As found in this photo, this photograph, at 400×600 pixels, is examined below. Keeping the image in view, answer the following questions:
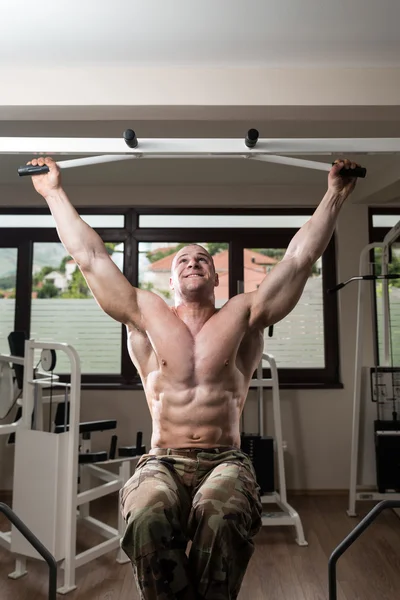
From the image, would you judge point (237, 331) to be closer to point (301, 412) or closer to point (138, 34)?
point (138, 34)

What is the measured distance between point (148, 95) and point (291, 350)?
2356 mm

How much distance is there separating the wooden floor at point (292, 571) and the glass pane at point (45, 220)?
7.08ft

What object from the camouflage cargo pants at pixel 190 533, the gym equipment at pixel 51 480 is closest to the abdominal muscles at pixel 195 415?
the camouflage cargo pants at pixel 190 533

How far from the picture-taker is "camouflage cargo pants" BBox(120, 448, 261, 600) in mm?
1072

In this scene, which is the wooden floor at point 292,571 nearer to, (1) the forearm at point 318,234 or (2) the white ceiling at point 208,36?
(1) the forearm at point 318,234

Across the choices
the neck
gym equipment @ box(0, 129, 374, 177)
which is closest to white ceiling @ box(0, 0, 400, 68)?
gym equipment @ box(0, 129, 374, 177)

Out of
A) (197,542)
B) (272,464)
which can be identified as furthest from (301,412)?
(197,542)

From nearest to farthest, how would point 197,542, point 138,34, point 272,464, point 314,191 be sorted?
point 197,542, point 138,34, point 272,464, point 314,191

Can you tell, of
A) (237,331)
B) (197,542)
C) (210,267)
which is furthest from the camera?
(210,267)

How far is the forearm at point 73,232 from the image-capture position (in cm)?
146

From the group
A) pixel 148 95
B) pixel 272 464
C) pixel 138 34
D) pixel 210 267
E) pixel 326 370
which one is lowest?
pixel 272 464

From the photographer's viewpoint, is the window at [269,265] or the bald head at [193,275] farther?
the window at [269,265]

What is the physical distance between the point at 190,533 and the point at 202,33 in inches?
66.4

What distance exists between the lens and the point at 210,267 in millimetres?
1581
